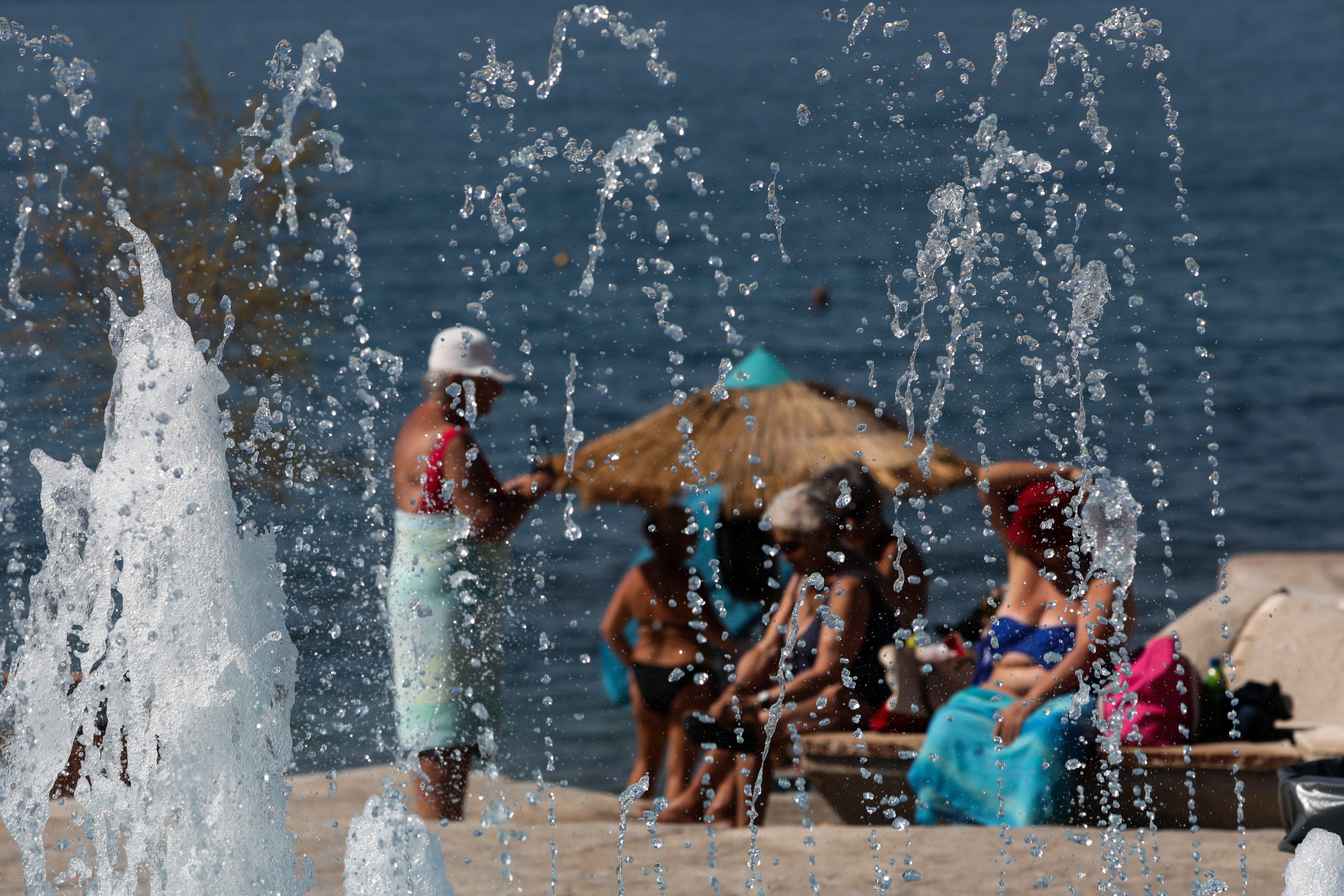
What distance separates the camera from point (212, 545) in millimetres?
3814

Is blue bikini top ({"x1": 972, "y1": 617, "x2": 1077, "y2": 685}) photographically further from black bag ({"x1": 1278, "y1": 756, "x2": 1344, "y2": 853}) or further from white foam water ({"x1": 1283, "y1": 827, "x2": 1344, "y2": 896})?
white foam water ({"x1": 1283, "y1": 827, "x2": 1344, "y2": 896})

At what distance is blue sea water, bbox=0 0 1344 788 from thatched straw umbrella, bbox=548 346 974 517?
167 centimetres

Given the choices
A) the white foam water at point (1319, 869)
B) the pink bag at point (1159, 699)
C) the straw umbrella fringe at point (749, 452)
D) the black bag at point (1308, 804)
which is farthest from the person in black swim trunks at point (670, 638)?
the white foam water at point (1319, 869)

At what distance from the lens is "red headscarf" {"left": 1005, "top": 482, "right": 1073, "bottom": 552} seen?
4.78 meters

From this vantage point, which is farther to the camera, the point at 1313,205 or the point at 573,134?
the point at 573,134

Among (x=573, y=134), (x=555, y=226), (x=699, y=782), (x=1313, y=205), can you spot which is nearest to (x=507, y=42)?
(x=573, y=134)

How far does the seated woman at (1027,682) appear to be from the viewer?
4.66 meters

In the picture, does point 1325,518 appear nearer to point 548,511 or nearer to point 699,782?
point 548,511

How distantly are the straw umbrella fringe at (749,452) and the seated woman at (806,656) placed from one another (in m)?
0.67

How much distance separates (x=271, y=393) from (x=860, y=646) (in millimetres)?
6691

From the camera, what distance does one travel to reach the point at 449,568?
4.93 meters

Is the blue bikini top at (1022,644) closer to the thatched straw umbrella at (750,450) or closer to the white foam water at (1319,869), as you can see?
the thatched straw umbrella at (750,450)

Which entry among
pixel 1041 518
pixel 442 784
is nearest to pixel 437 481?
pixel 442 784

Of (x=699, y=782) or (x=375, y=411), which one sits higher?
(x=375, y=411)
